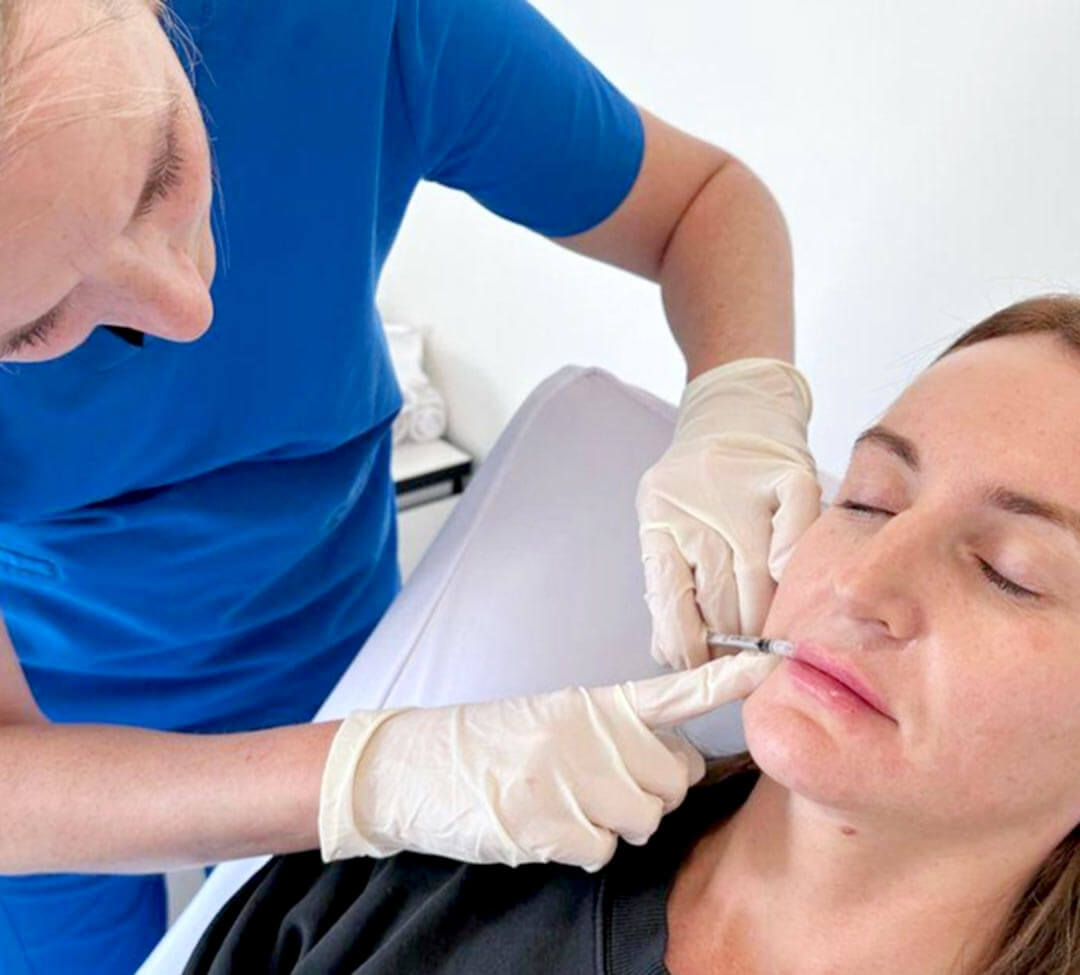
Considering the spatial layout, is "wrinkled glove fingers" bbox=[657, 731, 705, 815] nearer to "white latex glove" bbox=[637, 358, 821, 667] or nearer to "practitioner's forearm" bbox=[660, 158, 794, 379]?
"white latex glove" bbox=[637, 358, 821, 667]

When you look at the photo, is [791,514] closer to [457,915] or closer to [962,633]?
[962,633]

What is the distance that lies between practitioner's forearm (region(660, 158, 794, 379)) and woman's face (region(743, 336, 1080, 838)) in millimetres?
315

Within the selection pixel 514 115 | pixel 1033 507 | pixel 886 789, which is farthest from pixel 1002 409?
pixel 514 115

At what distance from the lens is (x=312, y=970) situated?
938mm

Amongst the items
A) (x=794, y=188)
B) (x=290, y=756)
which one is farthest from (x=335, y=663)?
(x=794, y=188)

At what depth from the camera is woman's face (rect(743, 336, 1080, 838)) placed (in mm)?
757

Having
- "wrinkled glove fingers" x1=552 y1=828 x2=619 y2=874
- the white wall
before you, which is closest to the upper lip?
"wrinkled glove fingers" x1=552 y1=828 x2=619 y2=874

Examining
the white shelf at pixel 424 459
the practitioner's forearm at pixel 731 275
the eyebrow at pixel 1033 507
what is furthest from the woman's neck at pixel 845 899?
the white shelf at pixel 424 459

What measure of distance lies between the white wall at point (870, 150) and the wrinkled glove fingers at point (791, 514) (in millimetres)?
458

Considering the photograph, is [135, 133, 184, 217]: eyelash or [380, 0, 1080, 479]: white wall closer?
[135, 133, 184, 217]: eyelash

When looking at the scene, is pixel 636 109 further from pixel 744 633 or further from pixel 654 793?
pixel 654 793

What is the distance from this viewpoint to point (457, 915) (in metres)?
0.95

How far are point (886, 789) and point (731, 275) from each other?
587mm

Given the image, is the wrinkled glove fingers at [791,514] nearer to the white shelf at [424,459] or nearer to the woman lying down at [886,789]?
the woman lying down at [886,789]
